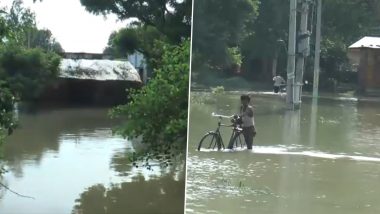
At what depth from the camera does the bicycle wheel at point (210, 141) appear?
2.41 metres

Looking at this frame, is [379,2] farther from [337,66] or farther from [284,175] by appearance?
[284,175]

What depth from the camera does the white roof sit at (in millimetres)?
2316

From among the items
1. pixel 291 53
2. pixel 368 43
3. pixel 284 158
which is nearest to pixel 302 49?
pixel 291 53

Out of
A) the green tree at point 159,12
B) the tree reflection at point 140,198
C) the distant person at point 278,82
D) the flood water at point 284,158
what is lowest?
the tree reflection at point 140,198

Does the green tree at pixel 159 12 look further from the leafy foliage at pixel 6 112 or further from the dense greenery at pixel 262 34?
the leafy foliage at pixel 6 112

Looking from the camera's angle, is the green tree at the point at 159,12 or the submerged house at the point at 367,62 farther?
the green tree at the point at 159,12

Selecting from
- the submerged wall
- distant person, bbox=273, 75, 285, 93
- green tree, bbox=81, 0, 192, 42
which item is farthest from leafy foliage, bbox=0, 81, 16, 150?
distant person, bbox=273, 75, 285, 93

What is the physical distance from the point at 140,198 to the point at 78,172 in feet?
1.21

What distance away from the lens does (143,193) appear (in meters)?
2.61

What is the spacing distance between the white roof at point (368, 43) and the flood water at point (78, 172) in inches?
43.8

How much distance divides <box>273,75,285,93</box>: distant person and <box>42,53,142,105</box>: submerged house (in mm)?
746

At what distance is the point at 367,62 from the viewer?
2373mm

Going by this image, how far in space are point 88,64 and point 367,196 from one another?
5.27ft

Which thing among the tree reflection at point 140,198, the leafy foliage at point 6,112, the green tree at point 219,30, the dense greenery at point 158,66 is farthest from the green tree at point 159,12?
the tree reflection at point 140,198
